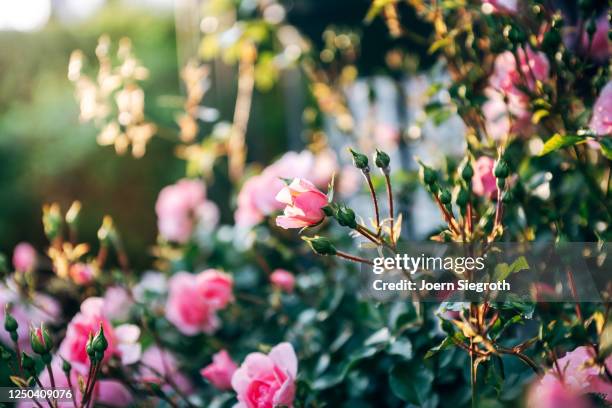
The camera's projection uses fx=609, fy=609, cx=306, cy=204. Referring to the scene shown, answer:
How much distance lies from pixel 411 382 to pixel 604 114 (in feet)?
1.36

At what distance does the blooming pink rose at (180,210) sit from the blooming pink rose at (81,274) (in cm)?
35

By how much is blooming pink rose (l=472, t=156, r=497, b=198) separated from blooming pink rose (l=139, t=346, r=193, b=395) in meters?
0.56

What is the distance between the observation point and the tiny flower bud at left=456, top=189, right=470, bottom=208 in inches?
26.2

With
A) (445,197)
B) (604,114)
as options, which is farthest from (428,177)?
(604,114)

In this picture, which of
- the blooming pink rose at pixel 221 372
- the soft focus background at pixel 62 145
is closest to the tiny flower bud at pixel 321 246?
the blooming pink rose at pixel 221 372

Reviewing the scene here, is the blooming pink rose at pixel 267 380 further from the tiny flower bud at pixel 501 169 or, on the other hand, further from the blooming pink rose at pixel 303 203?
the tiny flower bud at pixel 501 169

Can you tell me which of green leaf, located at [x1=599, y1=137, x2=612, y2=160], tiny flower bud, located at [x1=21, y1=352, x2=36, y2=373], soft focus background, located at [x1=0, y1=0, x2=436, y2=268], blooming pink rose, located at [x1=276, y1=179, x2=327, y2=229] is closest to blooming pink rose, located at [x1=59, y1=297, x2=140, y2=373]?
tiny flower bud, located at [x1=21, y1=352, x2=36, y2=373]

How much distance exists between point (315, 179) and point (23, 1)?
7.50ft

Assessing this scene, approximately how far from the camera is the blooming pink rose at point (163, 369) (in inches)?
39.9

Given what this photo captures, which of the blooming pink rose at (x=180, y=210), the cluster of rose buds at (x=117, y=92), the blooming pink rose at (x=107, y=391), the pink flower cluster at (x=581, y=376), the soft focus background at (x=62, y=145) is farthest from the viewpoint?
the soft focus background at (x=62, y=145)

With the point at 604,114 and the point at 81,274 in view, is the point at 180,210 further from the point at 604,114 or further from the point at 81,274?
the point at 604,114

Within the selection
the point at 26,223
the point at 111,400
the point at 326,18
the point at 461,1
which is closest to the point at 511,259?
the point at 461,1

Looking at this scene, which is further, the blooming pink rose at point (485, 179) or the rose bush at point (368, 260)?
the blooming pink rose at point (485, 179)

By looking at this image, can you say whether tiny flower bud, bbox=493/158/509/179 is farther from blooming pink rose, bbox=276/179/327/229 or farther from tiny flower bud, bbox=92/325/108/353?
tiny flower bud, bbox=92/325/108/353
